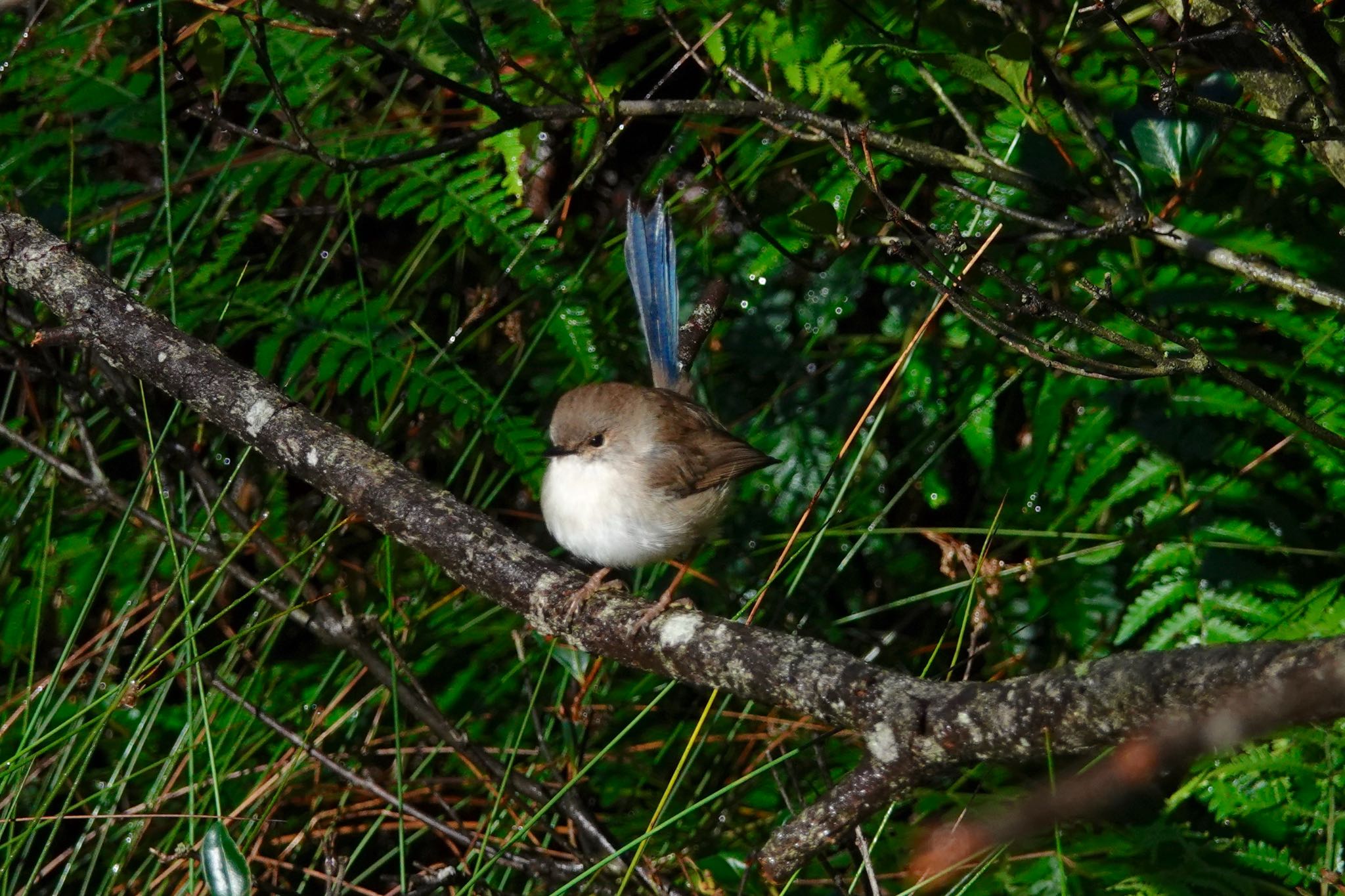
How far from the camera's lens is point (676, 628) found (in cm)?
209

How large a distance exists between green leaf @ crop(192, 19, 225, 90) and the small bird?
1.11 meters

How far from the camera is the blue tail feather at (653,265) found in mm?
3289

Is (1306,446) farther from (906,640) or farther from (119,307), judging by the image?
(119,307)

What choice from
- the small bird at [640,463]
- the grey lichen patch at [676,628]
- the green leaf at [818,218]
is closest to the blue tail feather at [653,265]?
the small bird at [640,463]

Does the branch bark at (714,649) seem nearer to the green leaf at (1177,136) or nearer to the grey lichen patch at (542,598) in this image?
the grey lichen patch at (542,598)

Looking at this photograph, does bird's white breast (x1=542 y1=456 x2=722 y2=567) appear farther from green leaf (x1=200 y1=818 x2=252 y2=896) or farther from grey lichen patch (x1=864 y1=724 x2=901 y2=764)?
grey lichen patch (x1=864 y1=724 x2=901 y2=764)

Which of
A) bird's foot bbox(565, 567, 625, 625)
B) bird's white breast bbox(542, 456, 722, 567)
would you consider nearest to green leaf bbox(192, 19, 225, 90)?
bird's white breast bbox(542, 456, 722, 567)

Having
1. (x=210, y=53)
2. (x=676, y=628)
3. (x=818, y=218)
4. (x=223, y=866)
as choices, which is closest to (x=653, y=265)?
(x=818, y=218)

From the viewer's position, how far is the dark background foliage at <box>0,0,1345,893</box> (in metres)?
2.63

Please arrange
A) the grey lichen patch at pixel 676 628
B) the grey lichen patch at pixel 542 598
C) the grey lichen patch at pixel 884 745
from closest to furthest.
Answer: the grey lichen patch at pixel 884 745 < the grey lichen patch at pixel 676 628 < the grey lichen patch at pixel 542 598

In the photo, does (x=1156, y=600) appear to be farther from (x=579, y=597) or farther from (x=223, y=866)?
(x=223, y=866)

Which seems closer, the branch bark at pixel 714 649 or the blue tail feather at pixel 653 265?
the branch bark at pixel 714 649

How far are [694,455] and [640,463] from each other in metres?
0.15

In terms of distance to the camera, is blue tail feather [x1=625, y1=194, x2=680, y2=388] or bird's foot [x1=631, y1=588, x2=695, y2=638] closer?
bird's foot [x1=631, y1=588, x2=695, y2=638]
